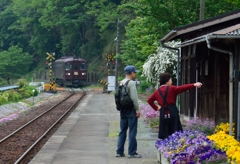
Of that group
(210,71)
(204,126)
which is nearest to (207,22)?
(210,71)

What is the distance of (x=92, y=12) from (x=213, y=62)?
5375cm

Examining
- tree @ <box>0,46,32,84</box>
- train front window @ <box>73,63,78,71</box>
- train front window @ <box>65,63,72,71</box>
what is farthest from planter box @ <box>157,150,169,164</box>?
tree @ <box>0,46,32,84</box>

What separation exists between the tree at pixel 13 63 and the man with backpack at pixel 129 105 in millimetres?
59145

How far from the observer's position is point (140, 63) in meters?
33.1

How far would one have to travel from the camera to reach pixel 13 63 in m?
71.1

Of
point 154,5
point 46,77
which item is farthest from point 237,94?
point 46,77

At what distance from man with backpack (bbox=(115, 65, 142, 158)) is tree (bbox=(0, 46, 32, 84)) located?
59145 mm

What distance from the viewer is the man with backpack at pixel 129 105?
10.2 meters

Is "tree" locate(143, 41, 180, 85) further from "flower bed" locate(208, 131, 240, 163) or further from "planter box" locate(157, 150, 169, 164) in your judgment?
"flower bed" locate(208, 131, 240, 163)

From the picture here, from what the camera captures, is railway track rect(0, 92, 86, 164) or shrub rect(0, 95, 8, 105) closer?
railway track rect(0, 92, 86, 164)

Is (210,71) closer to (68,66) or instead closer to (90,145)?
(90,145)

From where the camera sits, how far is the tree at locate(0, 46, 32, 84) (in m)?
69.7

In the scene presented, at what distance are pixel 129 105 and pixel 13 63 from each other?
205 feet

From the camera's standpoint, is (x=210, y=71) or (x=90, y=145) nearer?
(x=90, y=145)
